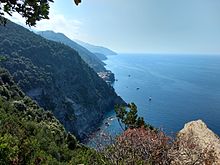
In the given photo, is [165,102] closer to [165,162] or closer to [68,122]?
[68,122]

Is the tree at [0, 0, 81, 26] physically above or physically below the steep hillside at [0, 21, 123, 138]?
above

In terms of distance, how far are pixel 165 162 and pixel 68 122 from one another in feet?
288

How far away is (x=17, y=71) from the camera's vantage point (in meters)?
109

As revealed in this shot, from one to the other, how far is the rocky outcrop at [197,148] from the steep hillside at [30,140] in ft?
24.0

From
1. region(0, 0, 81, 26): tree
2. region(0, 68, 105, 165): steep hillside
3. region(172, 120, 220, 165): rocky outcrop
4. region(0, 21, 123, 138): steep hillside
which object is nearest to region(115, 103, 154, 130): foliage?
region(0, 68, 105, 165): steep hillside

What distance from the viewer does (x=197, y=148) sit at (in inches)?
997

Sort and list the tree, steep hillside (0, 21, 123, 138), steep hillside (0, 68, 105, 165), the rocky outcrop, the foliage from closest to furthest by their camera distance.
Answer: the tree → steep hillside (0, 68, 105, 165) → the rocky outcrop → the foliage → steep hillside (0, 21, 123, 138)

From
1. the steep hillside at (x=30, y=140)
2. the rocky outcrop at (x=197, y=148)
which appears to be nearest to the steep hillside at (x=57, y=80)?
the steep hillside at (x=30, y=140)

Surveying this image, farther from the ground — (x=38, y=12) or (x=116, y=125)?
(x=38, y=12)

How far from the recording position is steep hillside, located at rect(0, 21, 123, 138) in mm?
109312

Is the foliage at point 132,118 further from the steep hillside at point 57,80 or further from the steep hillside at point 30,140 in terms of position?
the steep hillside at point 57,80

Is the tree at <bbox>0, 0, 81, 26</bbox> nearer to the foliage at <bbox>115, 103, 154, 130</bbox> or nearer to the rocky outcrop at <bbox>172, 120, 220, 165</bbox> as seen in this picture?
the rocky outcrop at <bbox>172, 120, 220, 165</bbox>

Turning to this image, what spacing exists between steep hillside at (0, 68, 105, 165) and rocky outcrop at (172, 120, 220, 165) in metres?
7.31

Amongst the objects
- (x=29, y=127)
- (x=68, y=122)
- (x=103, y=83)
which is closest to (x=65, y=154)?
(x=29, y=127)
